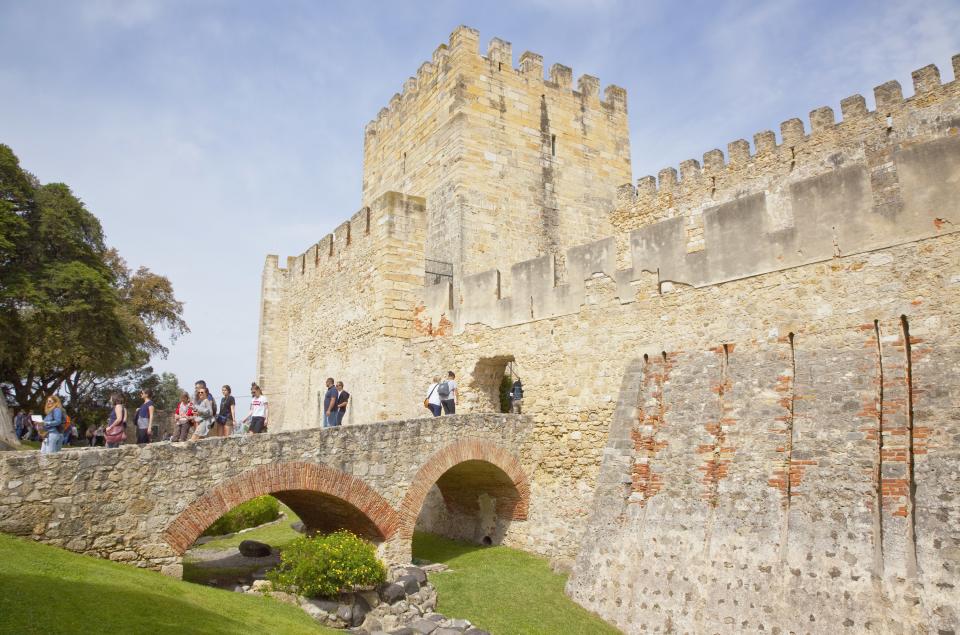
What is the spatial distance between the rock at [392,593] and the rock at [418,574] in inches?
14.5

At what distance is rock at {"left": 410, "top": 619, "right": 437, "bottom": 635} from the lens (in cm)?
879

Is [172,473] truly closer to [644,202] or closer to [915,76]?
[644,202]

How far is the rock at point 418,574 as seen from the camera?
1006 centimetres

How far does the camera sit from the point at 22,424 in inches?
873

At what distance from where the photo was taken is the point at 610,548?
912cm

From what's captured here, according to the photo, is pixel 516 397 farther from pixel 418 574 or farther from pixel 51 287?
pixel 51 287

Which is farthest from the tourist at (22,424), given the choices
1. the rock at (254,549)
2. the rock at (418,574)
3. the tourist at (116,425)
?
the rock at (418,574)

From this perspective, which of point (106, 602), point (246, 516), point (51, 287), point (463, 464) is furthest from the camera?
point (51, 287)

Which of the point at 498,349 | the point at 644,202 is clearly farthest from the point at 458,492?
the point at 644,202

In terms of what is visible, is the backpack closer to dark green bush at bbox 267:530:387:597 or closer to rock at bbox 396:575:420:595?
dark green bush at bbox 267:530:387:597

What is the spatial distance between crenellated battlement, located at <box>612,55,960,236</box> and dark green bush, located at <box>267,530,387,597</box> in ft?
46.6

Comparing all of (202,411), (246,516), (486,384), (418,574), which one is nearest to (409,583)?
(418,574)

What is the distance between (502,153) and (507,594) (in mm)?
11467

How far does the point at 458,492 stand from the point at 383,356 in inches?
141
